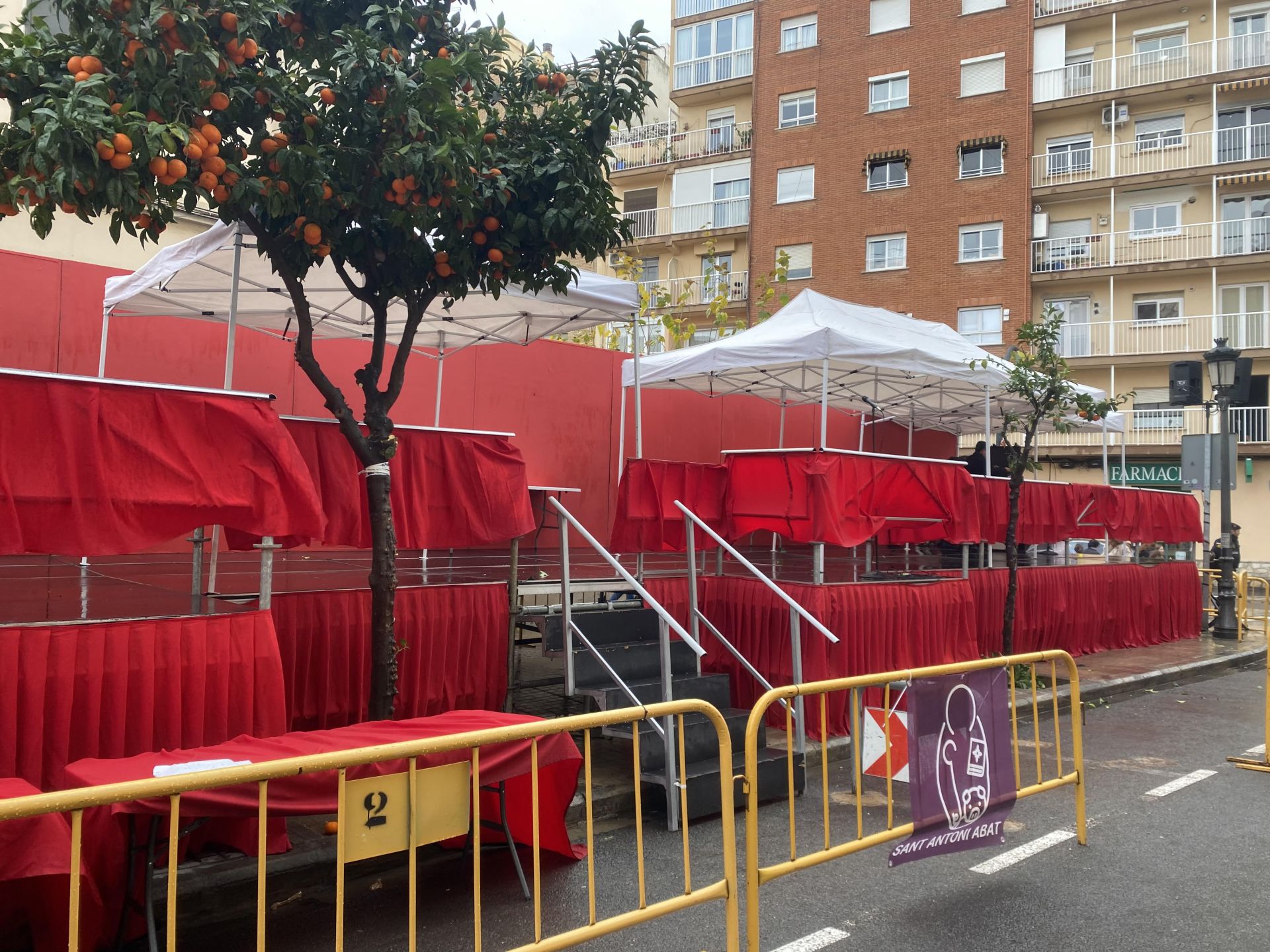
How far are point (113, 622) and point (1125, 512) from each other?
14.1 metres

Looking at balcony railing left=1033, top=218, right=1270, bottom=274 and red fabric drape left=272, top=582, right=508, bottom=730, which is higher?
balcony railing left=1033, top=218, right=1270, bottom=274

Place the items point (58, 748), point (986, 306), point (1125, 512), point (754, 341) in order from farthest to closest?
point (986, 306) → point (1125, 512) → point (754, 341) → point (58, 748)

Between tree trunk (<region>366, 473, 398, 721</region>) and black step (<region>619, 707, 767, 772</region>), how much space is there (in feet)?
4.75

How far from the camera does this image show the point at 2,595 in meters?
6.71

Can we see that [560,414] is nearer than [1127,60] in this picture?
Yes

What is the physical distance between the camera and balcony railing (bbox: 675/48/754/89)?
4019cm

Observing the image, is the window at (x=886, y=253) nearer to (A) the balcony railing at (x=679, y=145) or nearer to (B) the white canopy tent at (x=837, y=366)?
(A) the balcony railing at (x=679, y=145)

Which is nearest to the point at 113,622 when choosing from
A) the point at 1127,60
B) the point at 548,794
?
the point at 548,794

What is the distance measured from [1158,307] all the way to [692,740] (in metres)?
33.5

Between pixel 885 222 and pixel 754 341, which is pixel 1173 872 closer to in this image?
pixel 754 341

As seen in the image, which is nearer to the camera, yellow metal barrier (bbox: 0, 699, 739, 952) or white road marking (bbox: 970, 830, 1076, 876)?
yellow metal barrier (bbox: 0, 699, 739, 952)

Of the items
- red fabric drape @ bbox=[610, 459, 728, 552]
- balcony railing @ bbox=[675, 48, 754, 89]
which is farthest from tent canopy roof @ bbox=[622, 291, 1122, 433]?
balcony railing @ bbox=[675, 48, 754, 89]

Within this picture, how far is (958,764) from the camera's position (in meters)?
4.98

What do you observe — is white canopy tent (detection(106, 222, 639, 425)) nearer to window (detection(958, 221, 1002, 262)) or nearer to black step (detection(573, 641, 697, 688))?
black step (detection(573, 641, 697, 688))
